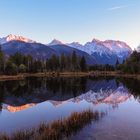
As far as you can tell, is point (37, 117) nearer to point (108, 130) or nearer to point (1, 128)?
point (1, 128)

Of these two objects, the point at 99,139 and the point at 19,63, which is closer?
the point at 99,139

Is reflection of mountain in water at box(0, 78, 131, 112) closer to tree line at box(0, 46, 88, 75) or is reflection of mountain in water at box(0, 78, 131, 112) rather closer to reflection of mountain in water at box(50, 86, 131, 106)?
reflection of mountain in water at box(50, 86, 131, 106)

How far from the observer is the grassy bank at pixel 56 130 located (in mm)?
23281

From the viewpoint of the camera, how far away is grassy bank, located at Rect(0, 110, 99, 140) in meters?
23.3

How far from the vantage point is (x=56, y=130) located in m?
25.9

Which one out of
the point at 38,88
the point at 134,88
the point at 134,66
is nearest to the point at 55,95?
the point at 38,88

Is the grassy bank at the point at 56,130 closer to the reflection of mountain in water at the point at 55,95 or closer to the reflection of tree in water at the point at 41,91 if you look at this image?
the reflection of mountain in water at the point at 55,95

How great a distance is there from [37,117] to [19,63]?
135 metres

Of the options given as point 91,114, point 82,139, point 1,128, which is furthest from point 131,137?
point 1,128

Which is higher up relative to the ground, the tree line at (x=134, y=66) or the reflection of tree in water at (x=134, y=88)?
the tree line at (x=134, y=66)

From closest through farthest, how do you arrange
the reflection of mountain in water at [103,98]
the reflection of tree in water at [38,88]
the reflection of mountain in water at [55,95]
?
the reflection of mountain in water at [55,95], the reflection of mountain in water at [103,98], the reflection of tree in water at [38,88]

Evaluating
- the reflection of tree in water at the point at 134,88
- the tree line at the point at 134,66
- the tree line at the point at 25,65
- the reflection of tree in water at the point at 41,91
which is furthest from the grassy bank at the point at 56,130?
the tree line at the point at 134,66

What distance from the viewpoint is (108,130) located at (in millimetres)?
27859

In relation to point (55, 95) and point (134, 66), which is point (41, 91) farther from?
point (134, 66)
